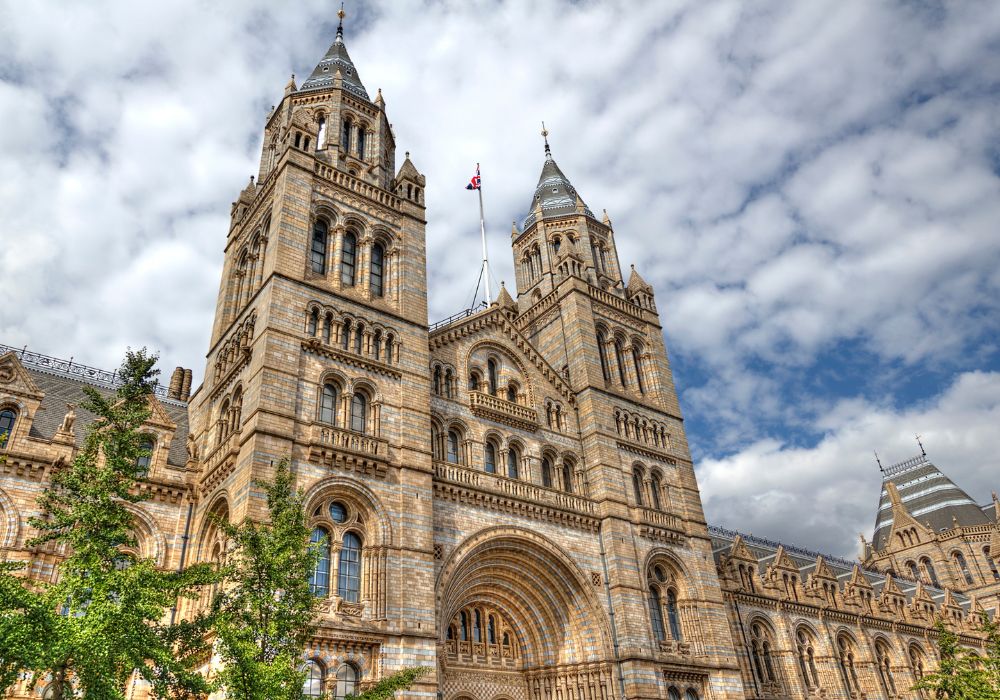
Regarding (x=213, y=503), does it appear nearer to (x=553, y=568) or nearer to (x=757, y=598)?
(x=553, y=568)

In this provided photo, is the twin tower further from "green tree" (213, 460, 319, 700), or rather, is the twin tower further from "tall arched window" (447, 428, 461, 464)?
"green tree" (213, 460, 319, 700)

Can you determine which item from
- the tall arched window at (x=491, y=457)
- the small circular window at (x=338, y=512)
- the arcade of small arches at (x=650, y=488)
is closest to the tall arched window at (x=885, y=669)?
the arcade of small arches at (x=650, y=488)

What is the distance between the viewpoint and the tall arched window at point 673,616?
32.6m

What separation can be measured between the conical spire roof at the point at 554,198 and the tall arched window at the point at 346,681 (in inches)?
1142

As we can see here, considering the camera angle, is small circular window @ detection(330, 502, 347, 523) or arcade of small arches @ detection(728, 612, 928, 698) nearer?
small circular window @ detection(330, 502, 347, 523)

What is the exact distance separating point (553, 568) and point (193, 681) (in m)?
16.8

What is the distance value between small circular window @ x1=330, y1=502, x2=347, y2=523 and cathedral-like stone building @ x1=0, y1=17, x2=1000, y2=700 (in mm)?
93

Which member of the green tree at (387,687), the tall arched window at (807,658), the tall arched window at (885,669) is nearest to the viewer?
the green tree at (387,687)

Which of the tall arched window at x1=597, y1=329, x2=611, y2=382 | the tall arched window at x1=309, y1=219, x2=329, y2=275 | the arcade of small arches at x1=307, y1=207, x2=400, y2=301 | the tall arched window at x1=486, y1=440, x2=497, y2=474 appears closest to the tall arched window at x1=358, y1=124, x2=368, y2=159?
the arcade of small arches at x1=307, y1=207, x2=400, y2=301

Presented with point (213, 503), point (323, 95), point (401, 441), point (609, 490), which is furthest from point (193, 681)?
point (323, 95)

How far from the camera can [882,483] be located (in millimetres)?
85125

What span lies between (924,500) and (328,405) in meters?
73.3

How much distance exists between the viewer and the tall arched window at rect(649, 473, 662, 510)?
117 feet

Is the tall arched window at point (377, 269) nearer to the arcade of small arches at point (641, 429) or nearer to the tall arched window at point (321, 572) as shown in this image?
the tall arched window at point (321, 572)
